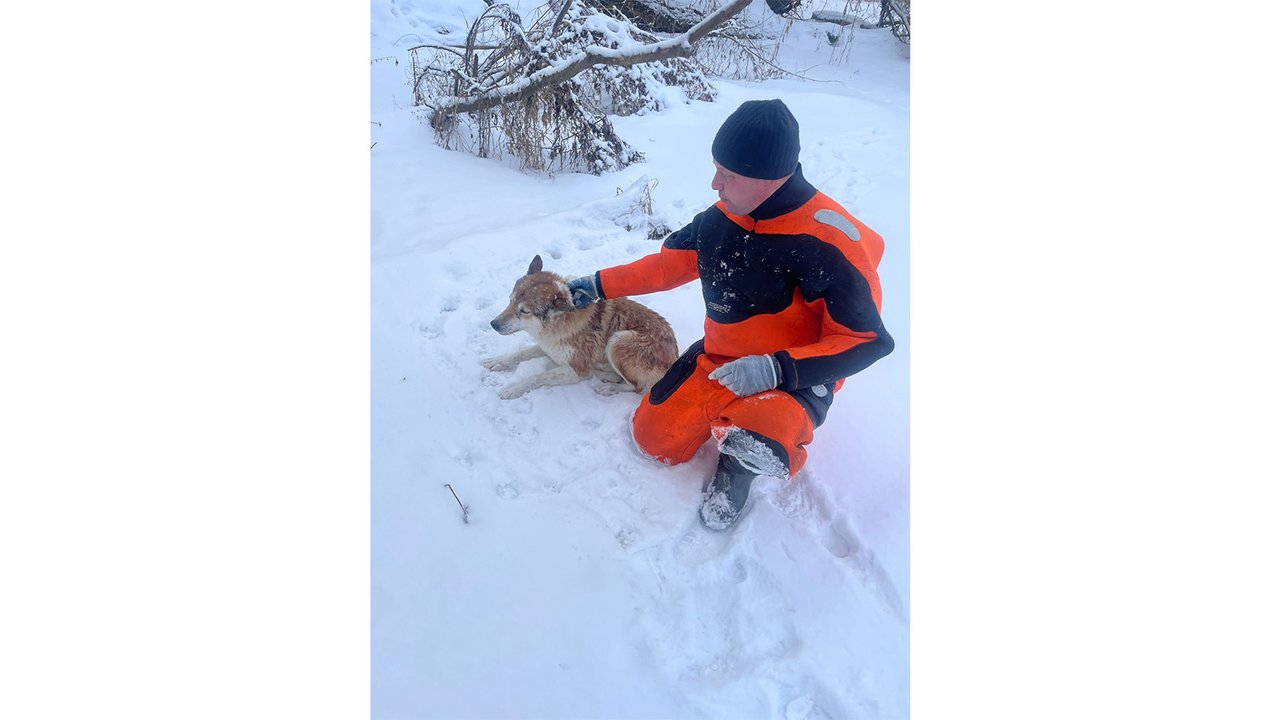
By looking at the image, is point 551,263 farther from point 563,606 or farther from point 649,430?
point 563,606

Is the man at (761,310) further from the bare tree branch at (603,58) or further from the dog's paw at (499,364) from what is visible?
the bare tree branch at (603,58)

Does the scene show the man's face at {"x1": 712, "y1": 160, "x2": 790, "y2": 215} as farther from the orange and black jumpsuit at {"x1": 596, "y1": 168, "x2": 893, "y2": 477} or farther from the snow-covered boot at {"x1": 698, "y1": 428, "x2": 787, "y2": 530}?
the snow-covered boot at {"x1": 698, "y1": 428, "x2": 787, "y2": 530}

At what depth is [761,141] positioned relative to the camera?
89.0 inches

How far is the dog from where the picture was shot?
134 inches

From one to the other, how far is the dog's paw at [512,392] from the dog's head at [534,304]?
0.33m

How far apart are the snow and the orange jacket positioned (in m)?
0.69

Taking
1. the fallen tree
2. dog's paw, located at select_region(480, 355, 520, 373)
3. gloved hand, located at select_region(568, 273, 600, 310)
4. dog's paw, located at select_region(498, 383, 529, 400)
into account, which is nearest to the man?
gloved hand, located at select_region(568, 273, 600, 310)

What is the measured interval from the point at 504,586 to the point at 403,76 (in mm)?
8180

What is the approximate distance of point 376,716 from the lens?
1.92 m

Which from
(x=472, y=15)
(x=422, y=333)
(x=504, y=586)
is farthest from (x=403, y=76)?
(x=504, y=586)

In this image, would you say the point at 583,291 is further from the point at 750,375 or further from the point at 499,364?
the point at 750,375

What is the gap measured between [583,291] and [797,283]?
1.23m

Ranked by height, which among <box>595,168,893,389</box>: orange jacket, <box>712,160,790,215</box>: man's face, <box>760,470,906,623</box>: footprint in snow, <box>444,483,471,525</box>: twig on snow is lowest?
A: <box>760,470,906,623</box>: footprint in snow

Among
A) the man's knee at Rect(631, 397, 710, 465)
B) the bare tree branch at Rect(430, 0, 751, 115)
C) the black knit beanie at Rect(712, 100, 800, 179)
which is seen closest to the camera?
the black knit beanie at Rect(712, 100, 800, 179)
